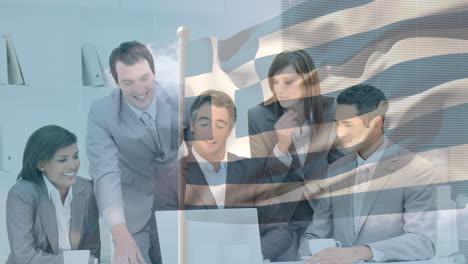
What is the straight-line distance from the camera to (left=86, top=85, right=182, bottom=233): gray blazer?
10.5 feet

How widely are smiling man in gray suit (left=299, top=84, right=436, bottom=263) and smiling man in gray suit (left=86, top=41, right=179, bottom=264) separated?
2.14ft

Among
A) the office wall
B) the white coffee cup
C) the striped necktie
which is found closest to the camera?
the office wall

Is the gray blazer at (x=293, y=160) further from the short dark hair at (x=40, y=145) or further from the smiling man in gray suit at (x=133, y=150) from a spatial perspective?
the short dark hair at (x=40, y=145)

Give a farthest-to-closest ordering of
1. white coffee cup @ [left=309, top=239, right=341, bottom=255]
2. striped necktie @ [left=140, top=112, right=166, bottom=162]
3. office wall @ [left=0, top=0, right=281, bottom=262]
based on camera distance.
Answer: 1. white coffee cup @ [left=309, top=239, right=341, bottom=255]
2. striped necktie @ [left=140, top=112, right=166, bottom=162]
3. office wall @ [left=0, top=0, right=281, bottom=262]

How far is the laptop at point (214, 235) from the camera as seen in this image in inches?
127

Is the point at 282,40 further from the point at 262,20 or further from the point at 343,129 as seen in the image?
the point at 343,129

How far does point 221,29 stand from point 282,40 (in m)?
0.27

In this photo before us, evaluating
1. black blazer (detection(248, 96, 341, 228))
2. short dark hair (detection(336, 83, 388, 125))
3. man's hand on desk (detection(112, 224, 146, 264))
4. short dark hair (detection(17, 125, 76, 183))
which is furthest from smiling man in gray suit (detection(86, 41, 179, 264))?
short dark hair (detection(336, 83, 388, 125))

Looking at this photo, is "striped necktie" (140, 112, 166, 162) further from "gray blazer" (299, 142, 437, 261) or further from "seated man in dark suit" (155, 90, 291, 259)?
"gray blazer" (299, 142, 437, 261)

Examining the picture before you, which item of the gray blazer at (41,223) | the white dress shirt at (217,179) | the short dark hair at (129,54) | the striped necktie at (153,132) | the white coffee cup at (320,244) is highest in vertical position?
the short dark hair at (129,54)

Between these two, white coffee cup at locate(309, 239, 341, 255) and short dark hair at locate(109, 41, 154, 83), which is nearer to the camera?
short dark hair at locate(109, 41, 154, 83)

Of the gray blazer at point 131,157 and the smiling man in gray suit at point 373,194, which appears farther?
the smiling man in gray suit at point 373,194

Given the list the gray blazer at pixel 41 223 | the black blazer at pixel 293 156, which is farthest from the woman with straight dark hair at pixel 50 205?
the black blazer at pixel 293 156

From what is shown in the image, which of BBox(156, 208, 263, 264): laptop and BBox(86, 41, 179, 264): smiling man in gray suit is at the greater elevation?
BBox(86, 41, 179, 264): smiling man in gray suit
